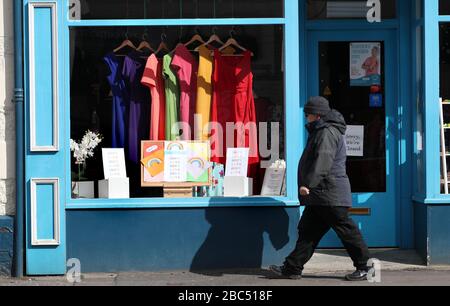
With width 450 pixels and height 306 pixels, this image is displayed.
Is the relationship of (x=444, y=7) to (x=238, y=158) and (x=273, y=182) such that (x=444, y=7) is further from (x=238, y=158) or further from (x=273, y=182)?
(x=238, y=158)

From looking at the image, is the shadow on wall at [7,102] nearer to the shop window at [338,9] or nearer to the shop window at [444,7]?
the shop window at [338,9]

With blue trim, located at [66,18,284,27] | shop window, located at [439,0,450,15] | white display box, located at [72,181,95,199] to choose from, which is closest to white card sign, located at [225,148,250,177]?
blue trim, located at [66,18,284,27]

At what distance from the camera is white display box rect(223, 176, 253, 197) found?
896cm

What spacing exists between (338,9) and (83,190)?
3538 mm

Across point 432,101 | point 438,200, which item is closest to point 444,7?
point 432,101

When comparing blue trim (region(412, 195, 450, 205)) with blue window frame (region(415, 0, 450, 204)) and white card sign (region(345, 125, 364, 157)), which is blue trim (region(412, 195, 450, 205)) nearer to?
blue window frame (region(415, 0, 450, 204))

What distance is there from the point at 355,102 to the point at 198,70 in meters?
1.90

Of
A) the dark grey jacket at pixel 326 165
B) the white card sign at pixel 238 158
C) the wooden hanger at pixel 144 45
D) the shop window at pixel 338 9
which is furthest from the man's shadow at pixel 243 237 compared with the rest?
the shop window at pixel 338 9

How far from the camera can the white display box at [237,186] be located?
8.96 meters

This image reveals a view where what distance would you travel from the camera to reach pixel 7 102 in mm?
8602

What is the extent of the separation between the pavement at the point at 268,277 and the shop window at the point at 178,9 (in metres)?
2.70

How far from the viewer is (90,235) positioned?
8.68 metres
